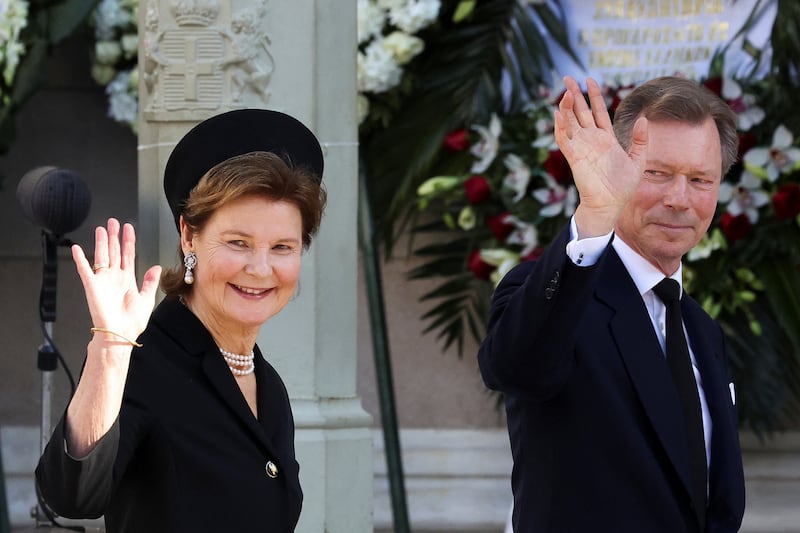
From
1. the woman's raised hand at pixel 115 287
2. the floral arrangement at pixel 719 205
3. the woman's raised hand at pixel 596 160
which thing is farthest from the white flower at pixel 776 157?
the woman's raised hand at pixel 115 287

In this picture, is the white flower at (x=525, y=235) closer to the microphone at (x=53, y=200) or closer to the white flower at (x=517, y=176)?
the white flower at (x=517, y=176)

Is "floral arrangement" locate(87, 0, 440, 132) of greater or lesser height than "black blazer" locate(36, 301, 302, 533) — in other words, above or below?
above

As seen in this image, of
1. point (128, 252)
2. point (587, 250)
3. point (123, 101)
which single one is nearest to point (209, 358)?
point (128, 252)

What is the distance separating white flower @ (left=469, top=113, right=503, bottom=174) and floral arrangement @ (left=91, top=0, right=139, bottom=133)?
126 centimetres

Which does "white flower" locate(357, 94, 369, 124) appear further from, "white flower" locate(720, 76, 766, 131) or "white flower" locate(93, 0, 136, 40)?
"white flower" locate(720, 76, 766, 131)

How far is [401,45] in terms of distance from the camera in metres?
5.46

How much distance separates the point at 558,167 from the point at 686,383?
252 cm

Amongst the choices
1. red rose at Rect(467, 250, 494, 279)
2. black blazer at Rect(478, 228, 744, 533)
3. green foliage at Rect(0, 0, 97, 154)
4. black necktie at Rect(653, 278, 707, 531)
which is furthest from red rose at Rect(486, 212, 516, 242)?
black blazer at Rect(478, 228, 744, 533)

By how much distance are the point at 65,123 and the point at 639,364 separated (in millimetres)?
3749

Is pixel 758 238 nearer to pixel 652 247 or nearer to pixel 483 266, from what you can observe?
pixel 483 266

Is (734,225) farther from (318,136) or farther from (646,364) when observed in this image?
(646,364)

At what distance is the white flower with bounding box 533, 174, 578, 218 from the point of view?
5.24m

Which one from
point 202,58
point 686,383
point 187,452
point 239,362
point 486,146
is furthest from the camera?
point 486,146

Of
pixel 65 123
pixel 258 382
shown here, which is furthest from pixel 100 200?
pixel 258 382
